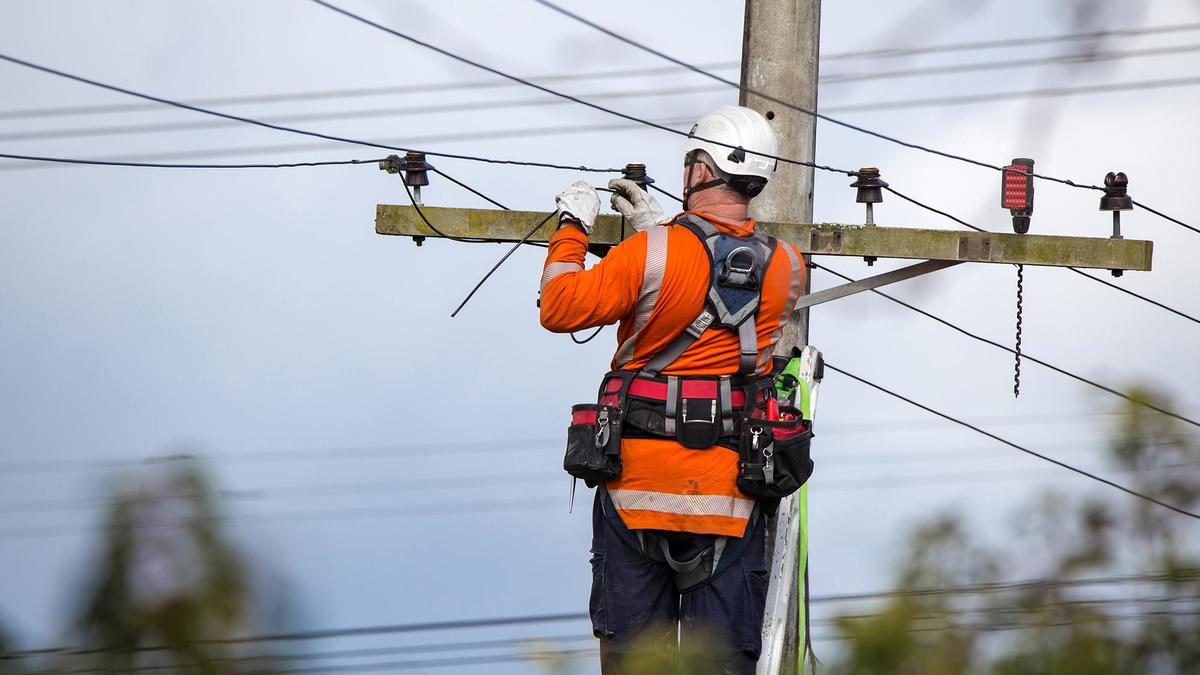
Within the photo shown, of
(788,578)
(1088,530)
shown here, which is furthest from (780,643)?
(1088,530)

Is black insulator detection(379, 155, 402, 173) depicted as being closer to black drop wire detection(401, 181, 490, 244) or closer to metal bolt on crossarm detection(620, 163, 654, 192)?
black drop wire detection(401, 181, 490, 244)

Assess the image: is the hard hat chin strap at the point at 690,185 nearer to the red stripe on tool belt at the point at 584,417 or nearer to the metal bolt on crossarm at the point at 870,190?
the red stripe on tool belt at the point at 584,417

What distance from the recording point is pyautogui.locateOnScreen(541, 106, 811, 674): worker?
473 cm

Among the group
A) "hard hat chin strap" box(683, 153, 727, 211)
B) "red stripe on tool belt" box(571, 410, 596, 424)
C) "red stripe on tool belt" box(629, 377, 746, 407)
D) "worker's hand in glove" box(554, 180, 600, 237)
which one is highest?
"hard hat chin strap" box(683, 153, 727, 211)

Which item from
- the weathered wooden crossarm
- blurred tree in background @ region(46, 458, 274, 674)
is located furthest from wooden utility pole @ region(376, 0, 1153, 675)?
blurred tree in background @ region(46, 458, 274, 674)

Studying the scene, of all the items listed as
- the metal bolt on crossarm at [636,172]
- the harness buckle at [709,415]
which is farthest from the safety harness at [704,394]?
the metal bolt on crossarm at [636,172]

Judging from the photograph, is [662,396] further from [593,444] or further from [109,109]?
[109,109]

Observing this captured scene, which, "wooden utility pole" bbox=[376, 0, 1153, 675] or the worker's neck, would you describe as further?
"wooden utility pole" bbox=[376, 0, 1153, 675]

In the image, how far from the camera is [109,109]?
366 inches

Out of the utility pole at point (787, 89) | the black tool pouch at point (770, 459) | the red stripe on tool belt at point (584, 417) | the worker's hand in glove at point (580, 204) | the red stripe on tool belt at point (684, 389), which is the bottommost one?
the black tool pouch at point (770, 459)

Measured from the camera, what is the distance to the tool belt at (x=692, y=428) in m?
4.75

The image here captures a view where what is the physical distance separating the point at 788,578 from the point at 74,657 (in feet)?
13.8

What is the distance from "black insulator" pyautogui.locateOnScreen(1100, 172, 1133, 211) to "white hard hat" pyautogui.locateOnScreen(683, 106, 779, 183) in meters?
2.47

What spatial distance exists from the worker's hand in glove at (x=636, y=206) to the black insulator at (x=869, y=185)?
71.4 inches
